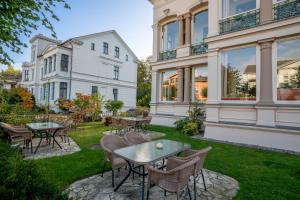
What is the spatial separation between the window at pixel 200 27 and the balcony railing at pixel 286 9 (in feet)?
13.3

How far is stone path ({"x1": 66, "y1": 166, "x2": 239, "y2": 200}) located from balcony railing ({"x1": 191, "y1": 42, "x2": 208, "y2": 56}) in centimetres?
781

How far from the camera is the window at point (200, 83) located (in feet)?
34.4

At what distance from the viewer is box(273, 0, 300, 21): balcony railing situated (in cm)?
653

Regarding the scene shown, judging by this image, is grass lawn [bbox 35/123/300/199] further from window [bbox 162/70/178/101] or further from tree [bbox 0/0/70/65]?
window [bbox 162/70/178/101]

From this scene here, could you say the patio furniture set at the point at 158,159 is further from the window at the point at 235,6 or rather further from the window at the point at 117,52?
the window at the point at 117,52

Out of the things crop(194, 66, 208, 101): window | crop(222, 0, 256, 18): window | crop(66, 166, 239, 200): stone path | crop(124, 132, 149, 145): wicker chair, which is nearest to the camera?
crop(66, 166, 239, 200): stone path

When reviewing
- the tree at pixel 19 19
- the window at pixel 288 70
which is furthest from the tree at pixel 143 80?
the tree at pixel 19 19

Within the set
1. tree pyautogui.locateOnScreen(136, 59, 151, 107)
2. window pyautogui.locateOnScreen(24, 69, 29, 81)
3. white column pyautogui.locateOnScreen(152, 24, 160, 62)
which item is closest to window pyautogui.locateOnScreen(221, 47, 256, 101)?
white column pyautogui.locateOnScreen(152, 24, 160, 62)

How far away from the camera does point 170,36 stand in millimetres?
12430

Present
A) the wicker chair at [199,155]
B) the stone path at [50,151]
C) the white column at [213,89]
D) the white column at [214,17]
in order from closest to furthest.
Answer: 1. the wicker chair at [199,155]
2. the stone path at [50,151]
3. the white column at [213,89]
4. the white column at [214,17]

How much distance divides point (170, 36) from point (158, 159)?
10.9m

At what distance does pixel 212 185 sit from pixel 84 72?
838 inches

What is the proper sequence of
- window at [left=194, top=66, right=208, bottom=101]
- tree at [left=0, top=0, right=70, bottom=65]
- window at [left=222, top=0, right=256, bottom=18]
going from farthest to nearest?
window at [left=194, top=66, right=208, bottom=101] → window at [left=222, top=0, right=256, bottom=18] → tree at [left=0, top=0, right=70, bottom=65]

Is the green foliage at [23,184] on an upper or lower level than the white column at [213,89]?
lower
